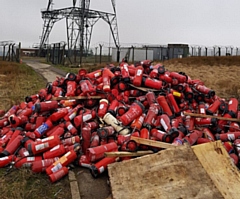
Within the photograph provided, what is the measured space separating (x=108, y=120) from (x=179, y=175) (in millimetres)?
1997

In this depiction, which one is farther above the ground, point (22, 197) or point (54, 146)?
point (54, 146)

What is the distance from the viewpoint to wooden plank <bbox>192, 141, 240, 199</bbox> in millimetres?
3311

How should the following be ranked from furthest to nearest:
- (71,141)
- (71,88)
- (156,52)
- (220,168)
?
(156,52) < (71,88) < (71,141) < (220,168)

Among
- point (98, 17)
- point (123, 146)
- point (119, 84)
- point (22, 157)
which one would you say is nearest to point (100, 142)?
point (123, 146)

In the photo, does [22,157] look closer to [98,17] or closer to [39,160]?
[39,160]

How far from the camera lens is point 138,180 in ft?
11.5

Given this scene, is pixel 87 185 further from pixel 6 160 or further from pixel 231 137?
pixel 231 137

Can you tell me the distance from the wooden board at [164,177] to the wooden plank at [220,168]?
14 centimetres

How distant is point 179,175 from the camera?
3.47 m

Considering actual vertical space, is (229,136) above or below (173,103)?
below

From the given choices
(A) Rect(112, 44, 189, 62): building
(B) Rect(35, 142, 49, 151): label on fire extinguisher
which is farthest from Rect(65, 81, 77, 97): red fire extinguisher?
(A) Rect(112, 44, 189, 62): building

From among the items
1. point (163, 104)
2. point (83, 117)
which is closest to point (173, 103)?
point (163, 104)

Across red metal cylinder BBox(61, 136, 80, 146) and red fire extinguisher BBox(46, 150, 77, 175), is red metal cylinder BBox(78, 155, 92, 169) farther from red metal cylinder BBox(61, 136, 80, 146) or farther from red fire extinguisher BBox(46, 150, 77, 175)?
red metal cylinder BBox(61, 136, 80, 146)

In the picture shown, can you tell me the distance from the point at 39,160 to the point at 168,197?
2.29 metres
